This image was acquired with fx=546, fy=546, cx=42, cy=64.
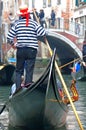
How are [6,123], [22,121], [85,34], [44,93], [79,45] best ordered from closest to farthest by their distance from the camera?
[44,93] < [22,121] < [6,123] < [85,34] < [79,45]

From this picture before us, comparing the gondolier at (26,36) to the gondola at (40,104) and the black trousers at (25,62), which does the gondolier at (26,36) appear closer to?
the black trousers at (25,62)

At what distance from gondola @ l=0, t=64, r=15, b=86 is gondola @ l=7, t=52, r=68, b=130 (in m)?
4.33

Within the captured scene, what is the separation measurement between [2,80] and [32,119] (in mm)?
4669

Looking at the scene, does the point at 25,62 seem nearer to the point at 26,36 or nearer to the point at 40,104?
the point at 26,36

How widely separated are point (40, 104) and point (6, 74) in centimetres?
472

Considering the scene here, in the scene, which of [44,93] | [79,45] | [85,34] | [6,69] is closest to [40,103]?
[44,93]

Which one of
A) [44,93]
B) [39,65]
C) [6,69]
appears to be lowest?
[39,65]

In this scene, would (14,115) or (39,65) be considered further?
(39,65)

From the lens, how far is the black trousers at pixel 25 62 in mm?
3197

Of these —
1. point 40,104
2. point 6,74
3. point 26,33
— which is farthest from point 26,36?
point 6,74

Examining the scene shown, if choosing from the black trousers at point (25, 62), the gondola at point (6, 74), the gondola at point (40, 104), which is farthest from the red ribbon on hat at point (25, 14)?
the gondola at point (6, 74)

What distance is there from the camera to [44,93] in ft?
9.32

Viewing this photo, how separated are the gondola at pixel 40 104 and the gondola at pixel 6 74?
4330 mm

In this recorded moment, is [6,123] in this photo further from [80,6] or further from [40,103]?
[80,6]
